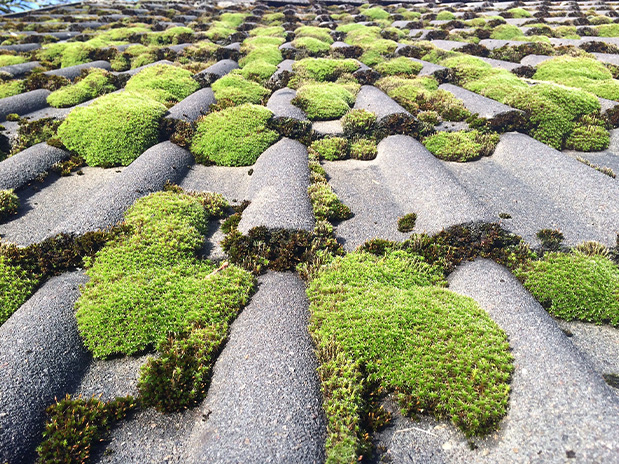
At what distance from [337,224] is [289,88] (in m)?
12.8

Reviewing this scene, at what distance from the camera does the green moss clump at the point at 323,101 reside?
1694cm

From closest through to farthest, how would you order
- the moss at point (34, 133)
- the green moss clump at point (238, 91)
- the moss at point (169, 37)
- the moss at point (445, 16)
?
the moss at point (34, 133), the green moss clump at point (238, 91), the moss at point (169, 37), the moss at point (445, 16)

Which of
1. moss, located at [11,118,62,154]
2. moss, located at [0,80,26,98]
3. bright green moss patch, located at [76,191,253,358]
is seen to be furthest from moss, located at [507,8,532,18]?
moss, located at [0,80,26,98]

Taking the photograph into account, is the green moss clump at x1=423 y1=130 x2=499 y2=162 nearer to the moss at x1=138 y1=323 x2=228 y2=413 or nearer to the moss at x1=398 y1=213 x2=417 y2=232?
the moss at x1=398 y1=213 x2=417 y2=232

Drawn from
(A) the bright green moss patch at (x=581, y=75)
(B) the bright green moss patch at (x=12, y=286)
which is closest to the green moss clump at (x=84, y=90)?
(B) the bright green moss patch at (x=12, y=286)

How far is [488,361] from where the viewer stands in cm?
641

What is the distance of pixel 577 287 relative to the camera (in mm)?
7996

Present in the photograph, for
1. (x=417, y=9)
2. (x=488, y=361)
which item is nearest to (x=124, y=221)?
(x=488, y=361)

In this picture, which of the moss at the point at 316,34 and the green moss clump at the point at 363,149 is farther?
the moss at the point at 316,34

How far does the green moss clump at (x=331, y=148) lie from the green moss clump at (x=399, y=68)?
1103 centimetres

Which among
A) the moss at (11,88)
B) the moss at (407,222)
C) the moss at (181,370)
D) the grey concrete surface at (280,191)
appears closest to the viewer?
the moss at (181,370)

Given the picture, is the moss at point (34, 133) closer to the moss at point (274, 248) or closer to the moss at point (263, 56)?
the moss at point (274, 248)

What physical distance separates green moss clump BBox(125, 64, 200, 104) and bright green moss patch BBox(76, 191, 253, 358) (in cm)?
1094

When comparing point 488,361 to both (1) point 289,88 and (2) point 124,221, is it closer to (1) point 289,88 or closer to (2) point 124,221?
(2) point 124,221
